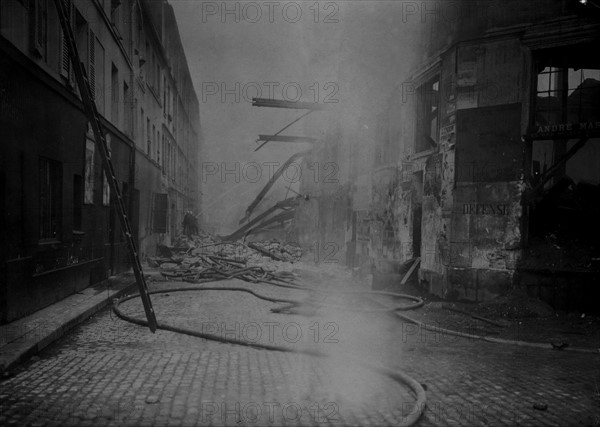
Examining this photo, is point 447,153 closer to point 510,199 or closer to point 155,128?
point 510,199

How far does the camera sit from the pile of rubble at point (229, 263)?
13727 mm

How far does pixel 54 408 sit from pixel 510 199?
871 cm

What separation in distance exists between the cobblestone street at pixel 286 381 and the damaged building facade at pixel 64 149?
1586 millimetres

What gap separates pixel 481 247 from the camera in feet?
31.9

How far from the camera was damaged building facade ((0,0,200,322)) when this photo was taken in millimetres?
6676

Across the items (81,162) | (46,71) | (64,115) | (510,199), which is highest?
(46,71)

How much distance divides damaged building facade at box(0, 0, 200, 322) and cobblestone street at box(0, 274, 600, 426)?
1.59 metres

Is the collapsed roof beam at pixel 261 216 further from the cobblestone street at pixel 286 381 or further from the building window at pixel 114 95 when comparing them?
the cobblestone street at pixel 286 381

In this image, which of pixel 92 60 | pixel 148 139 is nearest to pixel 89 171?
pixel 92 60

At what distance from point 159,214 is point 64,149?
10425 millimetres

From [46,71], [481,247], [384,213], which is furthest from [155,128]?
[481,247]

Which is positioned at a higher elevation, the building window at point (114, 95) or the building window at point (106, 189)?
the building window at point (114, 95)

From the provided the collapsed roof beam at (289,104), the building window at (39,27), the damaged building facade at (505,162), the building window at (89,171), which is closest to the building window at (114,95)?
the building window at (89,171)

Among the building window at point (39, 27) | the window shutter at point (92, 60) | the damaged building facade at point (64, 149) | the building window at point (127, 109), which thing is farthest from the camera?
the building window at point (127, 109)
